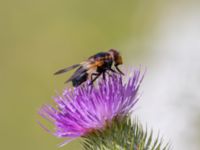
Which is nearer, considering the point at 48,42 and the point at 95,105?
the point at 95,105

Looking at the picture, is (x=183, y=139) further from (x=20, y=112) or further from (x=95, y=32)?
(x=95, y=32)

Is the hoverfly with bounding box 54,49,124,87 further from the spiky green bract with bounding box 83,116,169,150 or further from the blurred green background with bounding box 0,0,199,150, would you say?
the blurred green background with bounding box 0,0,199,150

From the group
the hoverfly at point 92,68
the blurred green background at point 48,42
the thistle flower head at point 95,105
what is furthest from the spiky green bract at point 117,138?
the blurred green background at point 48,42

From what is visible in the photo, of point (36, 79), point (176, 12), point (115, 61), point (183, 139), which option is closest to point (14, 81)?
point (36, 79)

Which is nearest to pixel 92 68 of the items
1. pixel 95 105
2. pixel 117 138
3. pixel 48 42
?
pixel 95 105

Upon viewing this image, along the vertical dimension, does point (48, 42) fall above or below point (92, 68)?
above

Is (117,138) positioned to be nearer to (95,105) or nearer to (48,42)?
(95,105)

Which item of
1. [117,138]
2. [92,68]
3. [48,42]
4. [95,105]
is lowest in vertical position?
[117,138]
